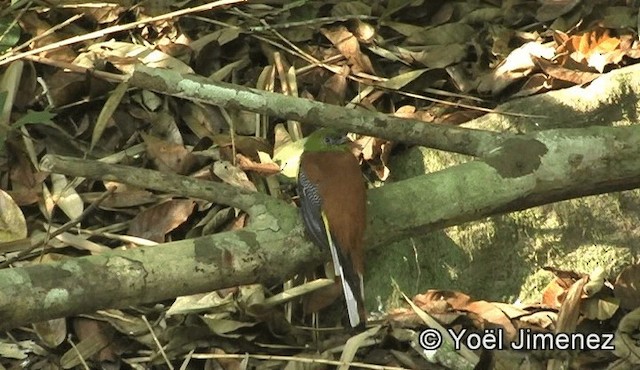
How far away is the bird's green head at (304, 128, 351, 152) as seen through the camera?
3180mm

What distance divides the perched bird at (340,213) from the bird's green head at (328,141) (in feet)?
0.35

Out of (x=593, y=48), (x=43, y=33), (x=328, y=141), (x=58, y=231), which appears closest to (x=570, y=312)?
(x=328, y=141)

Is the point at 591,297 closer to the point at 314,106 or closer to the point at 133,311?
the point at 314,106

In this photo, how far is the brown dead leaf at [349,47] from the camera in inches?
154

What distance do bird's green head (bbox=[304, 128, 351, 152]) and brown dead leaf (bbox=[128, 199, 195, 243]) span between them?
1.80 ft

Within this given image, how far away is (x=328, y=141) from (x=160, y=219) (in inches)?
28.7

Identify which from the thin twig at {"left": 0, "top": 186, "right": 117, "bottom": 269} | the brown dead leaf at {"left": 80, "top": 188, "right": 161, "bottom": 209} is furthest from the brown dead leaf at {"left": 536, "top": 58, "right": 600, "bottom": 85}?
the thin twig at {"left": 0, "top": 186, "right": 117, "bottom": 269}

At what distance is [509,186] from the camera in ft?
8.77

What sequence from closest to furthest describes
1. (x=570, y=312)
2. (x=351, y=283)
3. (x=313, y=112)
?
(x=351, y=283) → (x=313, y=112) → (x=570, y=312)

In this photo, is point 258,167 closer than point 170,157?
Yes

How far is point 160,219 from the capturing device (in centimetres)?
343

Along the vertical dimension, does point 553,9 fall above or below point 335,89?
above

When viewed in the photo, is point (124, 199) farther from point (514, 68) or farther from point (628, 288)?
point (628, 288)

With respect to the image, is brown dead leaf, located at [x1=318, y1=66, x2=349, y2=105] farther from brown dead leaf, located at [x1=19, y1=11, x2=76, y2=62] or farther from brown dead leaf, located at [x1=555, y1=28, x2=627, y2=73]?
brown dead leaf, located at [x1=19, y1=11, x2=76, y2=62]
